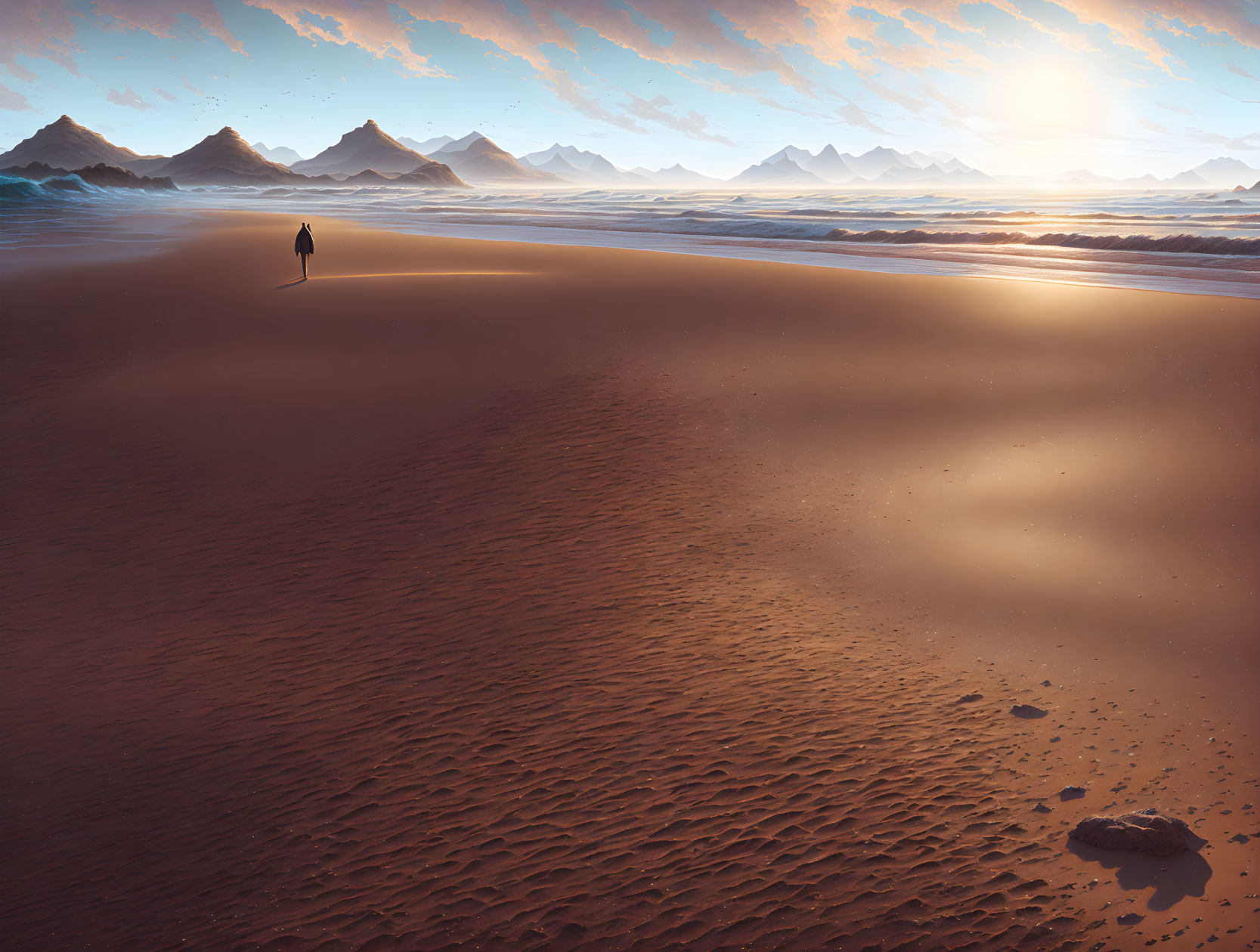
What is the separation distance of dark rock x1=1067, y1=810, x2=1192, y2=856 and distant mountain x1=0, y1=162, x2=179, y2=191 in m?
123

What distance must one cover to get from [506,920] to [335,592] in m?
3.38

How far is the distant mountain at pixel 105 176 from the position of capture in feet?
374

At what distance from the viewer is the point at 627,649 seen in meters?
5.33

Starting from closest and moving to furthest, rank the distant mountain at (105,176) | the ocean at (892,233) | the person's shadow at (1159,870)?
the person's shadow at (1159,870), the ocean at (892,233), the distant mountain at (105,176)

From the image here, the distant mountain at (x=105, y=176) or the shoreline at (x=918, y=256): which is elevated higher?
the distant mountain at (x=105, y=176)

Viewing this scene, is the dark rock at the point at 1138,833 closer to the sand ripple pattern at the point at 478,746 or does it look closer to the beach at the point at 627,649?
the beach at the point at 627,649

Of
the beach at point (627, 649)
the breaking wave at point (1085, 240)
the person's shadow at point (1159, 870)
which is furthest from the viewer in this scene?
the breaking wave at point (1085, 240)

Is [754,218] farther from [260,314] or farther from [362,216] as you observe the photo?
[260,314]

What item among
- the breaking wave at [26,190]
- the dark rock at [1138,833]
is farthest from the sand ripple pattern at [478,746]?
the breaking wave at [26,190]

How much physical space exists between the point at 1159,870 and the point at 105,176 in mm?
145997

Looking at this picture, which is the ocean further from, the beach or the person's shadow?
the person's shadow

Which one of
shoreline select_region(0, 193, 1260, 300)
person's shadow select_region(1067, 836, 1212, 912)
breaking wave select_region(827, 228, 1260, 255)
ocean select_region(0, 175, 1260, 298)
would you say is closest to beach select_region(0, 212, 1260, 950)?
person's shadow select_region(1067, 836, 1212, 912)

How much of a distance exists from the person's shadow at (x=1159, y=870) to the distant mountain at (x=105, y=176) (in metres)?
123

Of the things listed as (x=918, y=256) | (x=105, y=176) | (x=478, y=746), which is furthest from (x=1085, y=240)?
(x=105, y=176)
